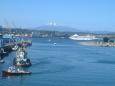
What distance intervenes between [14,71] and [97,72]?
396 centimetres

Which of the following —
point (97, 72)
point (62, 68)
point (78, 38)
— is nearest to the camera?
point (97, 72)

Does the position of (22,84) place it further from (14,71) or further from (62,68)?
(62,68)

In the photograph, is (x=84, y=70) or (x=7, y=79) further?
(x=84, y=70)

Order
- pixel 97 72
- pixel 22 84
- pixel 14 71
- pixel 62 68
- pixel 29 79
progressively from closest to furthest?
pixel 22 84 → pixel 29 79 → pixel 14 71 → pixel 97 72 → pixel 62 68

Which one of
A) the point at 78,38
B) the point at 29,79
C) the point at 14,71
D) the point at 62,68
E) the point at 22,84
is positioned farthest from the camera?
the point at 78,38

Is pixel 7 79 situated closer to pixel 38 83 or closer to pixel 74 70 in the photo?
pixel 38 83

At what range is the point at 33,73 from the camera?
18859 mm

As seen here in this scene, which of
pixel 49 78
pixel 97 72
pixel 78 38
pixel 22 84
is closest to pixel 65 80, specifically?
pixel 49 78

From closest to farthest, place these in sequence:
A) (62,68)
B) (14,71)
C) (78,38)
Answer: (14,71), (62,68), (78,38)

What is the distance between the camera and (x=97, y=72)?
19812 mm

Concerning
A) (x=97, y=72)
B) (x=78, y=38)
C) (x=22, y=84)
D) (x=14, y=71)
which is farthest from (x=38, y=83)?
(x=78, y=38)

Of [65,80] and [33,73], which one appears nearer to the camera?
[65,80]

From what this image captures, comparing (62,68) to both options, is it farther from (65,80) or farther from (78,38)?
(78,38)

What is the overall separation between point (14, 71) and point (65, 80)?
253 cm
